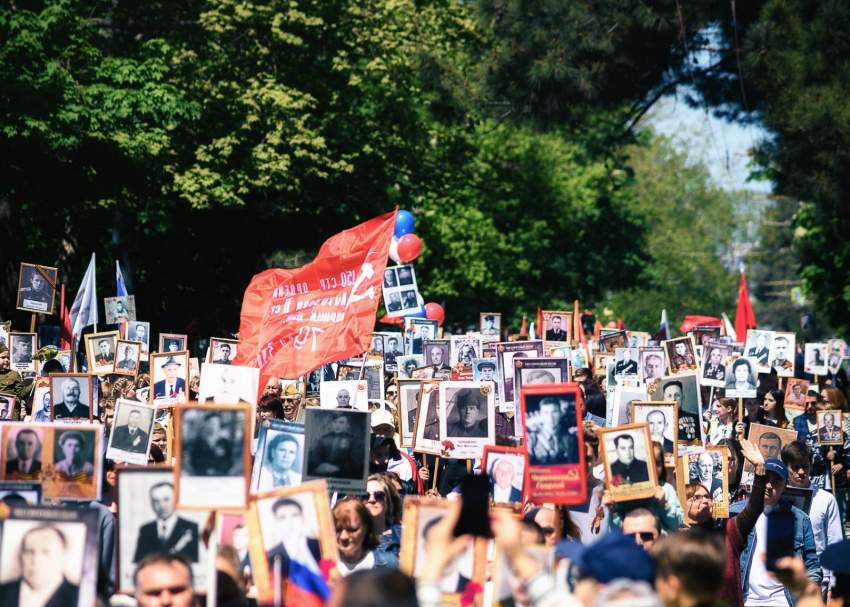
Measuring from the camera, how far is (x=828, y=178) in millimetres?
17312

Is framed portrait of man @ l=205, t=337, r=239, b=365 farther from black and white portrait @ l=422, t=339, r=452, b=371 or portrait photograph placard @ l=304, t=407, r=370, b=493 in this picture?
portrait photograph placard @ l=304, t=407, r=370, b=493

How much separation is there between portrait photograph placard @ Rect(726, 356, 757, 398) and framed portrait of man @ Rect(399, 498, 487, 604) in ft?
29.1

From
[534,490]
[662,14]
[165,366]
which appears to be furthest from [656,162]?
[534,490]

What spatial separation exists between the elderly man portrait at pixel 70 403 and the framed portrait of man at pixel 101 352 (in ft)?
10.3

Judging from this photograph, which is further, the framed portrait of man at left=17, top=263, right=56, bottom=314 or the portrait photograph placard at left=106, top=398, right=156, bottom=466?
the framed portrait of man at left=17, top=263, right=56, bottom=314

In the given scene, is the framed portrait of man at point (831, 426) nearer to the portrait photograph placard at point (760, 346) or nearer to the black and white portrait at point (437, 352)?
the portrait photograph placard at point (760, 346)

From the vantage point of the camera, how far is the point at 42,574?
14.0 ft

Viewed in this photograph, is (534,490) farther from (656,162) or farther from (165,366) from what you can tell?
(656,162)

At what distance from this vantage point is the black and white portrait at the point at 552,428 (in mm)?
5430

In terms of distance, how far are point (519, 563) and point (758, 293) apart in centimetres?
9644

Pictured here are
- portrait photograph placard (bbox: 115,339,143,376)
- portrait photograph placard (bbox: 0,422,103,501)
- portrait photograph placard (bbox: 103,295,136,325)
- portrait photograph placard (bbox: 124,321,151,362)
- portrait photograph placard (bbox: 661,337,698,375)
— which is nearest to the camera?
portrait photograph placard (bbox: 0,422,103,501)

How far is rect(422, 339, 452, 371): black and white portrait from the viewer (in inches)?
571

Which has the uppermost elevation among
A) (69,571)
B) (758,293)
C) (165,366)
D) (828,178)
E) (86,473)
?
(758,293)

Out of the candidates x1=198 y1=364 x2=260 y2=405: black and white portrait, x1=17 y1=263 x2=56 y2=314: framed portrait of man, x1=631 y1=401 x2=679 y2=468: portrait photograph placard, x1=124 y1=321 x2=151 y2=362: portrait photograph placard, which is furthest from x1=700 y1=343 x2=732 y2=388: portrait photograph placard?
x1=17 y1=263 x2=56 y2=314: framed portrait of man
